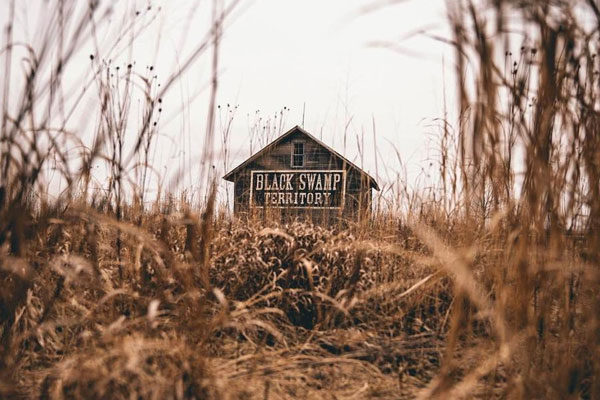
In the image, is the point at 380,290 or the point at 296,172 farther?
the point at 296,172

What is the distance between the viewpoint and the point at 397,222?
9.46 feet

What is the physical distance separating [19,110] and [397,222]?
2.22 m

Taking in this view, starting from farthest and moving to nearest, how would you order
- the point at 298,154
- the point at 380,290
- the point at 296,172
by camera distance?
1. the point at 298,154
2. the point at 296,172
3. the point at 380,290

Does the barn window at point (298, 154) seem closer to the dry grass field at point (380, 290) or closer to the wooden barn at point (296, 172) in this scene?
the wooden barn at point (296, 172)

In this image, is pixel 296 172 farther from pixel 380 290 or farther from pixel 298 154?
pixel 380 290

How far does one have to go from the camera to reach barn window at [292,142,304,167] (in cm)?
1537

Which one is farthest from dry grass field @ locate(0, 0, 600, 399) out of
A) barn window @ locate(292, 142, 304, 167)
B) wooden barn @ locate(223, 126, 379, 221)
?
barn window @ locate(292, 142, 304, 167)

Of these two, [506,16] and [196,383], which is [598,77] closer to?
[506,16]

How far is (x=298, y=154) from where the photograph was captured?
15477 mm

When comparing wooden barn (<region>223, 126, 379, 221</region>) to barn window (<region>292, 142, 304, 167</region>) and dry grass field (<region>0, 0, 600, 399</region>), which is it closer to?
barn window (<region>292, 142, 304, 167</region>)

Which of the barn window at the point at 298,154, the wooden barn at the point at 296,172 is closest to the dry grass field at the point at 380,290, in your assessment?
the wooden barn at the point at 296,172

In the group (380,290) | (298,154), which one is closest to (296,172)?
(298,154)

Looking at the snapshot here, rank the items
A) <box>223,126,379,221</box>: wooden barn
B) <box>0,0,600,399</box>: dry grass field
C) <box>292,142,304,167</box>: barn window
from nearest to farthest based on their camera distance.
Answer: <box>0,0,600,399</box>: dry grass field → <box>223,126,379,221</box>: wooden barn → <box>292,142,304,167</box>: barn window

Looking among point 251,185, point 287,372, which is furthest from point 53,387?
point 251,185
